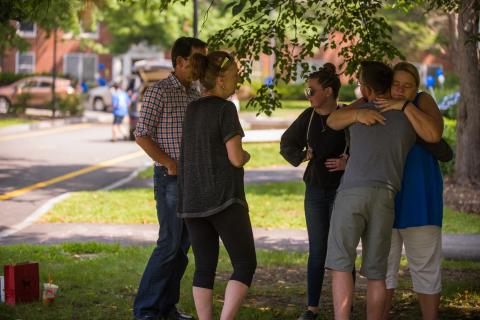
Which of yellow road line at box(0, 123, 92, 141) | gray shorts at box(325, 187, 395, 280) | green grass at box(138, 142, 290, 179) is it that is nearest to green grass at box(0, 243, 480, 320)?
gray shorts at box(325, 187, 395, 280)

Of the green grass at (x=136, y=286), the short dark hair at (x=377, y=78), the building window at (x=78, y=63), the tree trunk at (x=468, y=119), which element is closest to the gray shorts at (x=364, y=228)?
the short dark hair at (x=377, y=78)

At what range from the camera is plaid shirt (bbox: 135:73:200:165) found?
6.67 m

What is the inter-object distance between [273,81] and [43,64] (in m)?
56.0

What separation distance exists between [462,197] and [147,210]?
4634 mm

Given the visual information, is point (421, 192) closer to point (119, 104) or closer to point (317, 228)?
point (317, 228)

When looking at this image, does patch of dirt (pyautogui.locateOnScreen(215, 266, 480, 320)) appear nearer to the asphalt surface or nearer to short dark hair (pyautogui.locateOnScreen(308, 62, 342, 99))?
the asphalt surface

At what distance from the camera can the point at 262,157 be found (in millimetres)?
22828

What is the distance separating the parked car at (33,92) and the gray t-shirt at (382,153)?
113 ft

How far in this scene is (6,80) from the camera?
52562mm

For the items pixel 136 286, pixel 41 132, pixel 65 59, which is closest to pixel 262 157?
pixel 41 132

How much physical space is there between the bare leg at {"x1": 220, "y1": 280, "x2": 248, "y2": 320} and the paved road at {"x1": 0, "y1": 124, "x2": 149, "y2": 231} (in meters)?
7.01

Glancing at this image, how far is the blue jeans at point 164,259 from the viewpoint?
6.70 meters

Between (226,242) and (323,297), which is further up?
(226,242)

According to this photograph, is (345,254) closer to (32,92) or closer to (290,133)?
(290,133)
